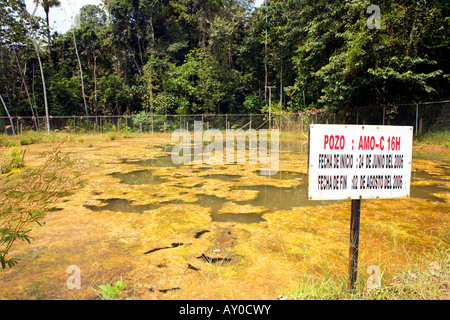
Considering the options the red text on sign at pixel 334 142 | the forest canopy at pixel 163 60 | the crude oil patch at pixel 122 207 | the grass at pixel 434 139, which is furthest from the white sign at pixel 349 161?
the forest canopy at pixel 163 60

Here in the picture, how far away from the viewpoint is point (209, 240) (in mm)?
3043

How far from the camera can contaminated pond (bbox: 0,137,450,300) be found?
220 centimetres

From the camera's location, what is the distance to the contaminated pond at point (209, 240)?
2203 millimetres

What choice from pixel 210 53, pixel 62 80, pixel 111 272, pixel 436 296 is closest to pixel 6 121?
pixel 62 80

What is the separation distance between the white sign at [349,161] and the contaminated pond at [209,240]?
2.42ft

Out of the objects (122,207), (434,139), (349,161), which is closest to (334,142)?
(349,161)

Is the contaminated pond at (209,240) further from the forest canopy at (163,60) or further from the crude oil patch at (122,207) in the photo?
the forest canopy at (163,60)

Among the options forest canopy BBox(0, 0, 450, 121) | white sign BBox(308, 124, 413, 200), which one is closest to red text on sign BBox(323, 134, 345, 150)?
white sign BBox(308, 124, 413, 200)

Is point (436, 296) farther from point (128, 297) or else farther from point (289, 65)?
point (289, 65)

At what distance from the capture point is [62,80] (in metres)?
25.4

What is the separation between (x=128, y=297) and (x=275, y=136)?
18578mm

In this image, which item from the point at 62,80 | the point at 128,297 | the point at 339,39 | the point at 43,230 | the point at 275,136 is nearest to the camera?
the point at 128,297

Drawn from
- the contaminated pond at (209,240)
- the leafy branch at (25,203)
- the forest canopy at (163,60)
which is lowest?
the contaminated pond at (209,240)

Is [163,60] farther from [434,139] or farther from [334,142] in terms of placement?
[334,142]
